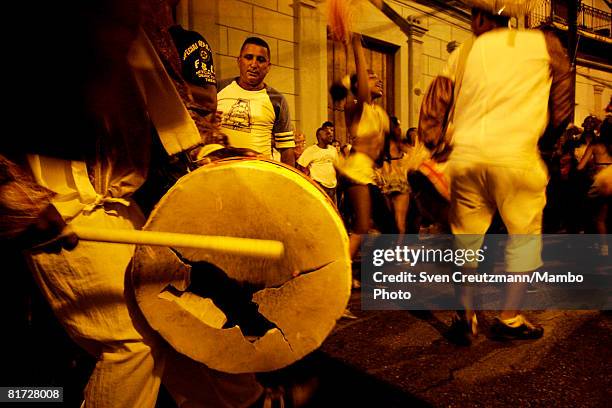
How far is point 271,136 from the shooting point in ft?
13.8

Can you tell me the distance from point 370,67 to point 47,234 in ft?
35.1

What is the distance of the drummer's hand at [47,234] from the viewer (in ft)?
4.94

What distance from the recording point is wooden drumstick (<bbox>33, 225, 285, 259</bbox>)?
56.1 inches

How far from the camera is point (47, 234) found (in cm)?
153

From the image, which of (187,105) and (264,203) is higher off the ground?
(187,105)

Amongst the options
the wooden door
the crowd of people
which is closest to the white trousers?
the crowd of people

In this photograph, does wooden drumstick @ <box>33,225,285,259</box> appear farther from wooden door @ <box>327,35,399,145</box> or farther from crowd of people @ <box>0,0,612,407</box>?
wooden door @ <box>327,35,399,145</box>

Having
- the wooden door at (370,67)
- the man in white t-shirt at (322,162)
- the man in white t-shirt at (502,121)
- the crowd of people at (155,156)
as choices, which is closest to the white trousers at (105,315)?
the crowd of people at (155,156)

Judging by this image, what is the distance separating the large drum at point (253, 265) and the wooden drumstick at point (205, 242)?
0.08 metres

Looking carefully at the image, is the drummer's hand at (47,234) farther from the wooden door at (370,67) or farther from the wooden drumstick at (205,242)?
the wooden door at (370,67)

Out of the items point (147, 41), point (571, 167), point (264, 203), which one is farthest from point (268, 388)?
point (571, 167)

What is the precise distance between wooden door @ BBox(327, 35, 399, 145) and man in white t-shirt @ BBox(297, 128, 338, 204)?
2.15m

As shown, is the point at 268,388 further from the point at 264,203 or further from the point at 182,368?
the point at 264,203

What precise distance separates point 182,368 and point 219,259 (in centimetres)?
51
